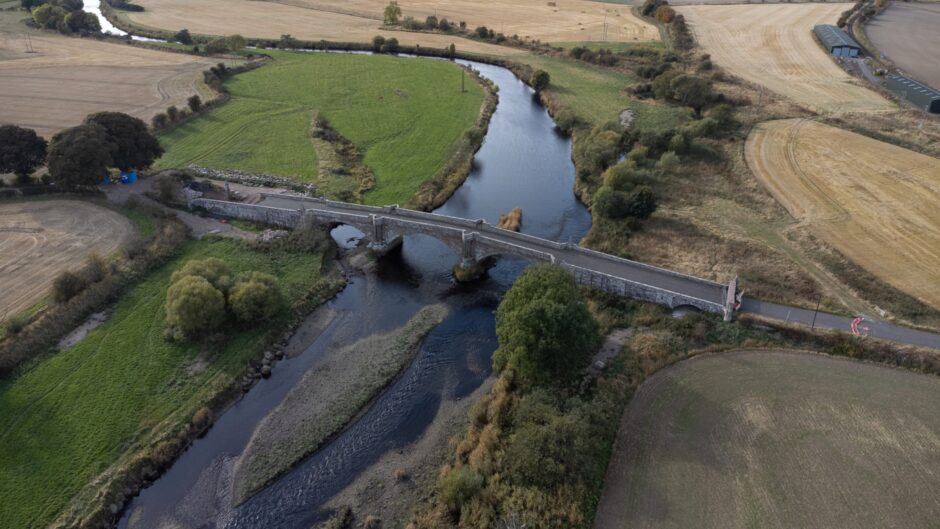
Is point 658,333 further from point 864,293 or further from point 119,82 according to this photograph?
point 119,82

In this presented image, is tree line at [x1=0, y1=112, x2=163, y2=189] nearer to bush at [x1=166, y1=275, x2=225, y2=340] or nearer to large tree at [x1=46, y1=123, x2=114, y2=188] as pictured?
large tree at [x1=46, y1=123, x2=114, y2=188]

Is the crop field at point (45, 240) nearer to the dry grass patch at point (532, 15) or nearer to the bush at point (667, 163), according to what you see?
the bush at point (667, 163)

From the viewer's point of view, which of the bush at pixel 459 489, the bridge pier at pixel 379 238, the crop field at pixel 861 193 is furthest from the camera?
the bridge pier at pixel 379 238

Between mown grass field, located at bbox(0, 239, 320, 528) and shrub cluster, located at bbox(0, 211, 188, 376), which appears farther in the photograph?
shrub cluster, located at bbox(0, 211, 188, 376)

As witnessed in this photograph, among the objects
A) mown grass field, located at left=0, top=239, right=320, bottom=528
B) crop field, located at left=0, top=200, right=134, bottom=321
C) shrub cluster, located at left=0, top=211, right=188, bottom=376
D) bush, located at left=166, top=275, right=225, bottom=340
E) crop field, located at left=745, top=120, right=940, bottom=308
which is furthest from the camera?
crop field, located at left=745, top=120, right=940, bottom=308

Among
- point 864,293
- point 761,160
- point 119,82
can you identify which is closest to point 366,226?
point 864,293

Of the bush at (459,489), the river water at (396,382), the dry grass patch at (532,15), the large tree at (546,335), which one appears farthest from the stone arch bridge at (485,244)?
the dry grass patch at (532,15)

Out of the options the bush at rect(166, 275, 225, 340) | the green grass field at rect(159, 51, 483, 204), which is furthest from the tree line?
the bush at rect(166, 275, 225, 340)
